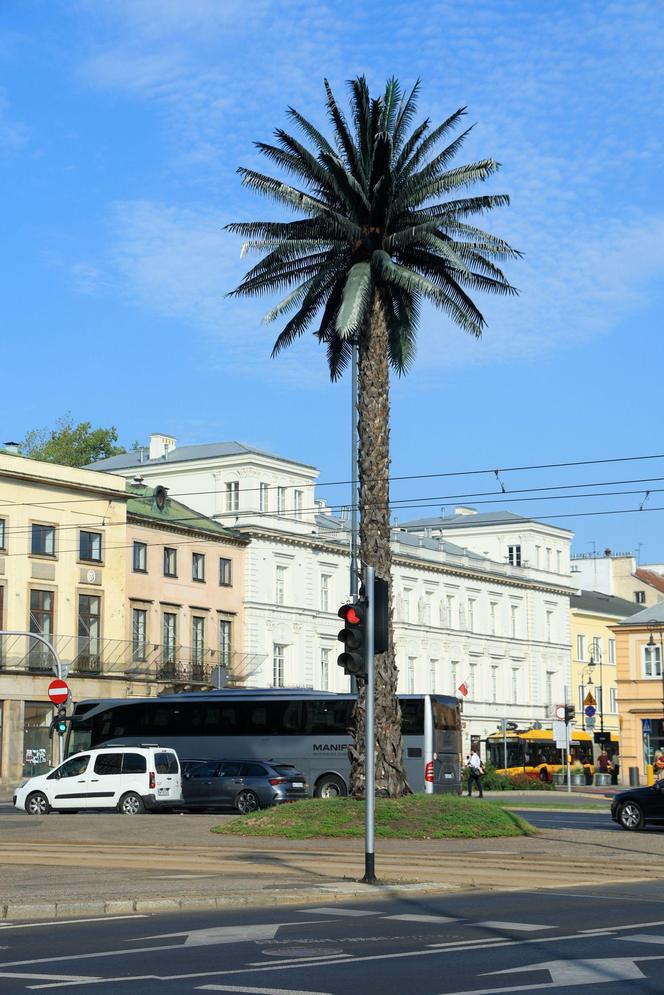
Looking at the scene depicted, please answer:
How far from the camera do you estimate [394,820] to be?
26.6 m

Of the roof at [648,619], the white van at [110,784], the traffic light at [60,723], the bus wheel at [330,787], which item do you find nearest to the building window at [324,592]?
the roof at [648,619]

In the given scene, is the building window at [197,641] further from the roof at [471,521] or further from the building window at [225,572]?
the roof at [471,521]

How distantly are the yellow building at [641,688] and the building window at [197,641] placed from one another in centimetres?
1996

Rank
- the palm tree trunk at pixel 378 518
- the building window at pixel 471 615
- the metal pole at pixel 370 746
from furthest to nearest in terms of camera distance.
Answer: the building window at pixel 471 615 < the palm tree trunk at pixel 378 518 < the metal pole at pixel 370 746

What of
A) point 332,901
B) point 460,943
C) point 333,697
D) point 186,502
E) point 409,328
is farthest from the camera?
point 186,502

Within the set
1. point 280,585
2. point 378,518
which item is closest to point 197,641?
point 280,585

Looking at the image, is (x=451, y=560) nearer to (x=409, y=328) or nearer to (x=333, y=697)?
Result: (x=333, y=697)

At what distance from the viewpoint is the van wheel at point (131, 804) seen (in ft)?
122

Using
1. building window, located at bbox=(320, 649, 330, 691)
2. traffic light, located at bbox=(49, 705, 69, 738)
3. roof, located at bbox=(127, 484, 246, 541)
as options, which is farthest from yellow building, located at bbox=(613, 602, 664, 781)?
traffic light, located at bbox=(49, 705, 69, 738)

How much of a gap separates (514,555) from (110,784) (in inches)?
2740

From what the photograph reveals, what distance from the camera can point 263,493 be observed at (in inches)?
3140

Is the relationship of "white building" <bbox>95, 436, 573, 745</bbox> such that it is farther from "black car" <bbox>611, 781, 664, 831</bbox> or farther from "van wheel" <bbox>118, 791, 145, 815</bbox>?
"black car" <bbox>611, 781, 664, 831</bbox>

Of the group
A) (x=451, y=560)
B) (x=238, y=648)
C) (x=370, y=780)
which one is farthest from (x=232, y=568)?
(x=370, y=780)

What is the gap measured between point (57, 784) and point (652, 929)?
2619 centimetres
